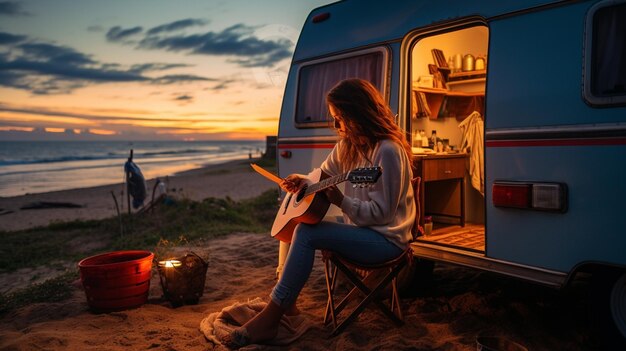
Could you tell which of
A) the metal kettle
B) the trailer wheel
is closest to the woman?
the trailer wheel

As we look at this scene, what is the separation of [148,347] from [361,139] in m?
1.98

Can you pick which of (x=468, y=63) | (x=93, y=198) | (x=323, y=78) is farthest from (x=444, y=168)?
(x=93, y=198)

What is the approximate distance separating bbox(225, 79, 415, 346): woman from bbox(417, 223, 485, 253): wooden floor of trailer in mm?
916

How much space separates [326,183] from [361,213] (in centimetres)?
30

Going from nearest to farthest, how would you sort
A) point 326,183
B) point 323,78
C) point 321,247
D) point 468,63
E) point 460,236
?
point 326,183
point 321,247
point 460,236
point 323,78
point 468,63

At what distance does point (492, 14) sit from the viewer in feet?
11.3

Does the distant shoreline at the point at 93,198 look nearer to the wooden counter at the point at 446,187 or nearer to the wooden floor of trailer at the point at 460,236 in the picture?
the wooden counter at the point at 446,187

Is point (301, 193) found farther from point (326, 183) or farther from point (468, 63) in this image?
point (468, 63)

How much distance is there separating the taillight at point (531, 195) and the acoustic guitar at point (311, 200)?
0.95 metres

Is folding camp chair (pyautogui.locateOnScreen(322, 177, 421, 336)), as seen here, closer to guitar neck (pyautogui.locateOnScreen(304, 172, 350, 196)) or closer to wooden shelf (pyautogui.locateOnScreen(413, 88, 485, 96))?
guitar neck (pyautogui.locateOnScreen(304, 172, 350, 196))

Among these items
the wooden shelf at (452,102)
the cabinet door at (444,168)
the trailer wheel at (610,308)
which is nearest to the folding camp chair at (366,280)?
the trailer wheel at (610,308)

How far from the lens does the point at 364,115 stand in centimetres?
335

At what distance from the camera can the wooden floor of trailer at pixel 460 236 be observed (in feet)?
14.2

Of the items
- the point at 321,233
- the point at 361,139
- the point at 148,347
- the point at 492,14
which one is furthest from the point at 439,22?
the point at 148,347
